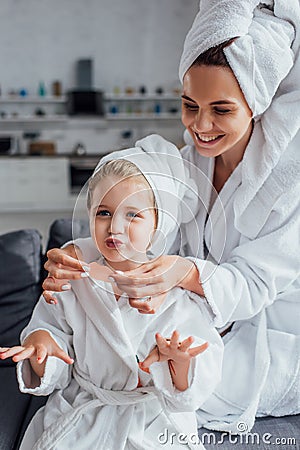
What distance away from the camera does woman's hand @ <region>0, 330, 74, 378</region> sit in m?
0.87

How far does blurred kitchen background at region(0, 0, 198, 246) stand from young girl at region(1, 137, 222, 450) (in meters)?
4.36

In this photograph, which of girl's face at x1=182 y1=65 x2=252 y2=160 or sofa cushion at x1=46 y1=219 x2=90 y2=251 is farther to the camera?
sofa cushion at x1=46 y1=219 x2=90 y2=251

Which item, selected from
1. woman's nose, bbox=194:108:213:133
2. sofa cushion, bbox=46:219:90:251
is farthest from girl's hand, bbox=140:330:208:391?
sofa cushion, bbox=46:219:90:251

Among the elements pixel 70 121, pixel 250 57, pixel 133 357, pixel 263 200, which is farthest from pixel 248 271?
pixel 70 121

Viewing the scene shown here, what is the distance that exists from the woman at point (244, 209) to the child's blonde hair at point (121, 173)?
107 mm

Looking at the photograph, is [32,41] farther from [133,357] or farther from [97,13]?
[133,357]

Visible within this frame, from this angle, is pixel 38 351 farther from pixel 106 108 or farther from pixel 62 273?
pixel 106 108

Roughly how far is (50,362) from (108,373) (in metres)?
0.11

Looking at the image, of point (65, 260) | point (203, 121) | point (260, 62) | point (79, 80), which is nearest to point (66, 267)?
point (65, 260)

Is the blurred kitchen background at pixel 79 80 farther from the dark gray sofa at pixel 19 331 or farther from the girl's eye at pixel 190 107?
the girl's eye at pixel 190 107

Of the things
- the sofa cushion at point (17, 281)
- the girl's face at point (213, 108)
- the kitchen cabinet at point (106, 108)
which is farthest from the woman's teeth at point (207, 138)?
the kitchen cabinet at point (106, 108)

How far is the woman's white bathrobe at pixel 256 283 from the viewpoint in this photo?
1.04 meters

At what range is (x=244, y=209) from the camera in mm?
1100

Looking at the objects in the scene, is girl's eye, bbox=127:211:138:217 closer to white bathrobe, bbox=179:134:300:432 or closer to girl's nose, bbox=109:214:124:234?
girl's nose, bbox=109:214:124:234
